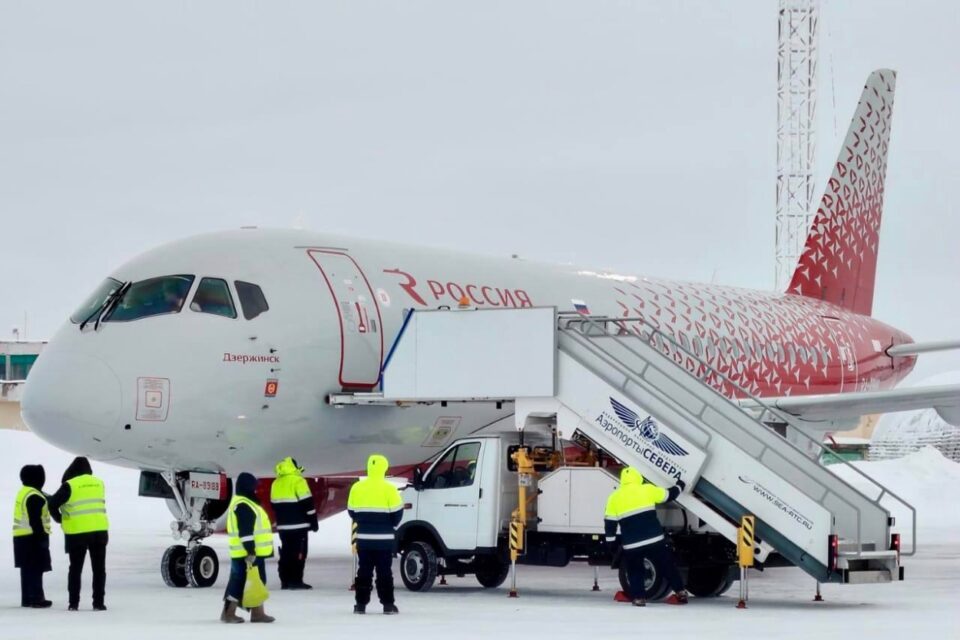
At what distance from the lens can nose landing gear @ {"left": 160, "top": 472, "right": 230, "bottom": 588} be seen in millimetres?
16328

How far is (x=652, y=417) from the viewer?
15.7 m

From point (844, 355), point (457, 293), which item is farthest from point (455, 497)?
point (844, 355)

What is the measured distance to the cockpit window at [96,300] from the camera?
53.2 ft

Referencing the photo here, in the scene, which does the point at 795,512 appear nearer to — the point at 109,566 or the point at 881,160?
the point at 109,566

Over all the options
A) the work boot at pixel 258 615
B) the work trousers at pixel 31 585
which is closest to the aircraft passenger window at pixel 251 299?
the work trousers at pixel 31 585

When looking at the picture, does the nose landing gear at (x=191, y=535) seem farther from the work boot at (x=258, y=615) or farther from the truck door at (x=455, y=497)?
the work boot at (x=258, y=615)

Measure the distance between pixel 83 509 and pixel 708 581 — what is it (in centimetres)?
660

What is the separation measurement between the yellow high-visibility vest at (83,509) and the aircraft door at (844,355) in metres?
16.8

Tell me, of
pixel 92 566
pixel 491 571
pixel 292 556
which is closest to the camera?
pixel 92 566

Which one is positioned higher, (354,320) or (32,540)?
(354,320)

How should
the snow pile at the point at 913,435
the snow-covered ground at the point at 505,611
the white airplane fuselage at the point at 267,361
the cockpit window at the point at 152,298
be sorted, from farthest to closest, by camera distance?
the snow pile at the point at 913,435 → the cockpit window at the point at 152,298 → the white airplane fuselage at the point at 267,361 → the snow-covered ground at the point at 505,611

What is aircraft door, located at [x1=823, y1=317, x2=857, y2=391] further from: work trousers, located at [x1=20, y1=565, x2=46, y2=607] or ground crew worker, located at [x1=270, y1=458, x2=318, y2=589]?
work trousers, located at [x1=20, y1=565, x2=46, y2=607]

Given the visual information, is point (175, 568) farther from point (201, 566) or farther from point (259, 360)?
point (259, 360)

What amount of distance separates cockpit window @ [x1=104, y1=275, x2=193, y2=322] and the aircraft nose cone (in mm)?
783
